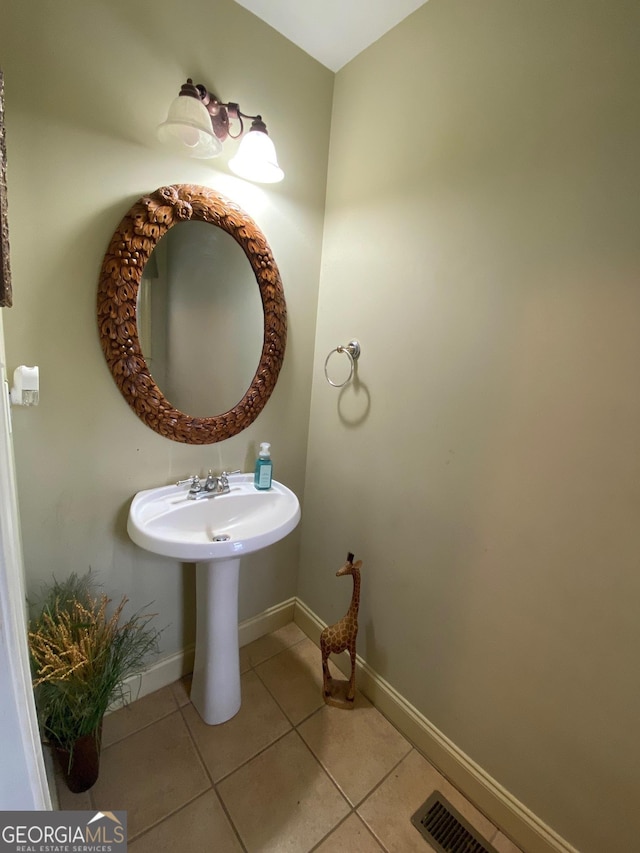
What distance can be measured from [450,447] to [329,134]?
4.32 ft

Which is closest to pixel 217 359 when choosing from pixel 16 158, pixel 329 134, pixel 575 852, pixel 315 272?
pixel 315 272

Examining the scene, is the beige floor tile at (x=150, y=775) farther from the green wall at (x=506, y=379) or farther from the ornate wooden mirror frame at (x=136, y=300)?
the ornate wooden mirror frame at (x=136, y=300)

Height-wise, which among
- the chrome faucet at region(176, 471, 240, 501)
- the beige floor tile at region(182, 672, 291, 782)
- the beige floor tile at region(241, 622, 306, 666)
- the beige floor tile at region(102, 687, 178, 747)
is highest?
the chrome faucet at region(176, 471, 240, 501)

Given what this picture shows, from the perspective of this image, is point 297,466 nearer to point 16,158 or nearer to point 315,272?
point 315,272

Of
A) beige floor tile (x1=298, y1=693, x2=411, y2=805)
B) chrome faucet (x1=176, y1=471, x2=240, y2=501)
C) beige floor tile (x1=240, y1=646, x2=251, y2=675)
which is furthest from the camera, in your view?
beige floor tile (x1=240, y1=646, x2=251, y2=675)

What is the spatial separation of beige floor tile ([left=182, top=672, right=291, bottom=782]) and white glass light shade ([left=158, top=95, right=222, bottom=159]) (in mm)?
1922

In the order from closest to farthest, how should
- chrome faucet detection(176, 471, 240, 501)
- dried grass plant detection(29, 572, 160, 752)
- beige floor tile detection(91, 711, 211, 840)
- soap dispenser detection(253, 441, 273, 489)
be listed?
1. dried grass plant detection(29, 572, 160, 752)
2. beige floor tile detection(91, 711, 211, 840)
3. chrome faucet detection(176, 471, 240, 501)
4. soap dispenser detection(253, 441, 273, 489)

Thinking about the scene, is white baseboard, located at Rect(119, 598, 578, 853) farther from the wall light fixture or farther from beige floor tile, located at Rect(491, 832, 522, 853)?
the wall light fixture

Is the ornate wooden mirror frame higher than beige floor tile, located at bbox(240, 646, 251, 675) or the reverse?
higher

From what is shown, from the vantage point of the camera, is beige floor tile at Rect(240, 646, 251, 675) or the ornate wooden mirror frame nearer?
the ornate wooden mirror frame

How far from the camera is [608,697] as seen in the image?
36.9 inches

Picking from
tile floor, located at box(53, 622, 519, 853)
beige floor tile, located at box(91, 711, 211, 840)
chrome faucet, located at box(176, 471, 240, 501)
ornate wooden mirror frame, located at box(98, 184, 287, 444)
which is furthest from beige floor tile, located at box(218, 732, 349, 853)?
ornate wooden mirror frame, located at box(98, 184, 287, 444)

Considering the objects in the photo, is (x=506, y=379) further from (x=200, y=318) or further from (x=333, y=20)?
(x=333, y=20)

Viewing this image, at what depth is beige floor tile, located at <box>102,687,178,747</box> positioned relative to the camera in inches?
53.1
